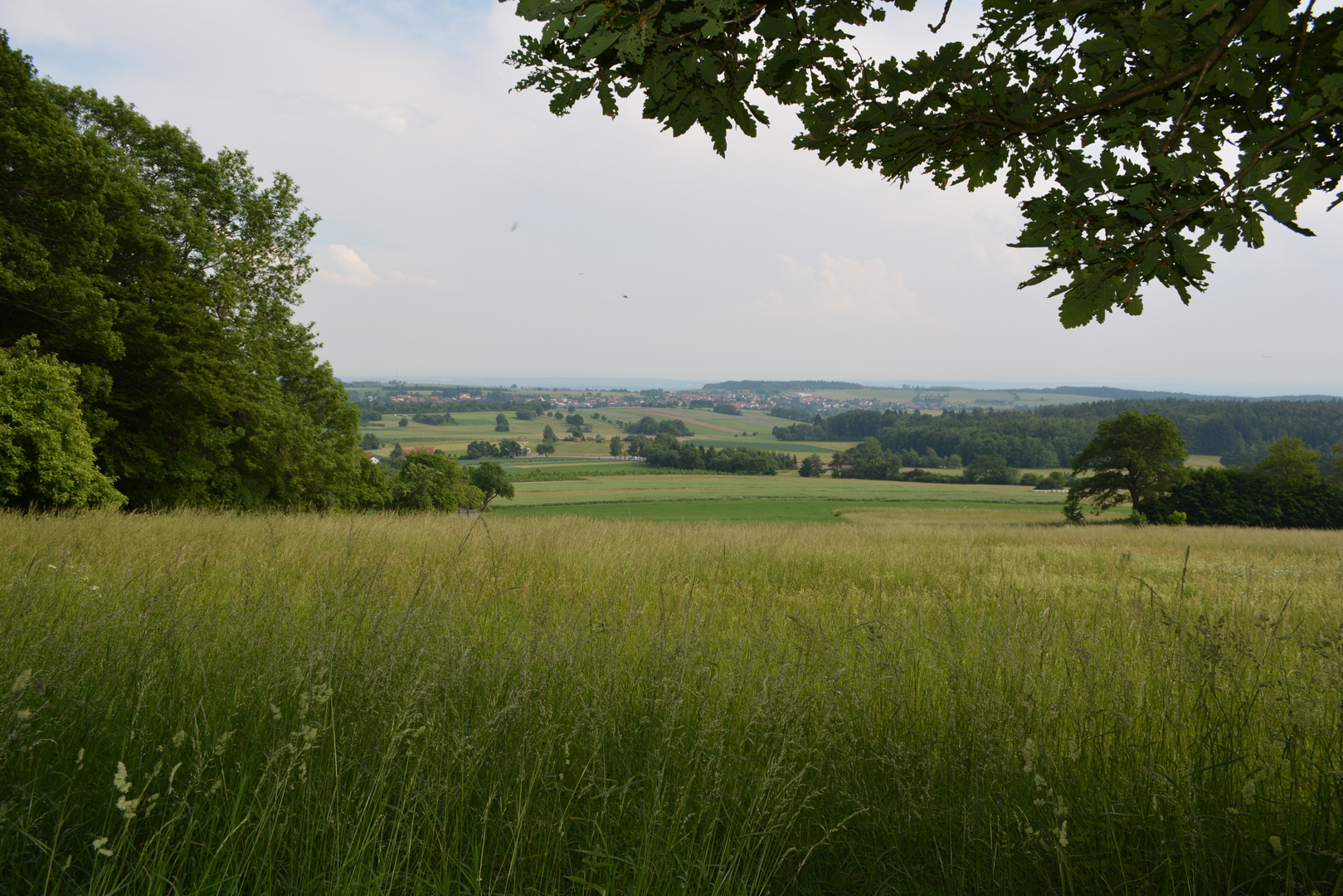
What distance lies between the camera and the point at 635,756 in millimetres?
2584

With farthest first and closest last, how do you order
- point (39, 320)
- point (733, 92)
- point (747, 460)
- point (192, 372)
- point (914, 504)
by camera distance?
point (747, 460) → point (914, 504) → point (192, 372) → point (39, 320) → point (733, 92)

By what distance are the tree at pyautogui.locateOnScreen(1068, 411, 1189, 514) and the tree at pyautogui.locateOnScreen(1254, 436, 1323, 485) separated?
1568cm

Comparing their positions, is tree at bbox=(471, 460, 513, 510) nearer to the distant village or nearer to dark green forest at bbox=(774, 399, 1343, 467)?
the distant village

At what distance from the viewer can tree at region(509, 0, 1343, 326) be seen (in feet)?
6.82

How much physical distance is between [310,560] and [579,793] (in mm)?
4930

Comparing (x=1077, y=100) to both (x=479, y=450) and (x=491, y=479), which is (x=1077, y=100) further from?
(x=479, y=450)

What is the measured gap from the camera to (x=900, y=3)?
2.37m

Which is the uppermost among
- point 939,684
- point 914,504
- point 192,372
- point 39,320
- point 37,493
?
point 39,320

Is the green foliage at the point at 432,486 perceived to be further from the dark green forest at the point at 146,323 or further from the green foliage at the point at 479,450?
the green foliage at the point at 479,450

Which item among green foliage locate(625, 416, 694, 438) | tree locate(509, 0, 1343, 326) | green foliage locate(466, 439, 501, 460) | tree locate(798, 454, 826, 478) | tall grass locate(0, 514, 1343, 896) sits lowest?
tree locate(798, 454, 826, 478)

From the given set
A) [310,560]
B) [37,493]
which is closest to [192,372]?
[37,493]

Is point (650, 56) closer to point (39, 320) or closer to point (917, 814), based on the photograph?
point (917, 814)

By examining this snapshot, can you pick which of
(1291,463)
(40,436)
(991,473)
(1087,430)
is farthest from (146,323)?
(1087,430)

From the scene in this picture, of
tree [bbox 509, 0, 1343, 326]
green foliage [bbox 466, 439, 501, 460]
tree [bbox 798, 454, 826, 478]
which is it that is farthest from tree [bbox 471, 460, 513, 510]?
tree [bbox 509, 0, 1343, 326]
